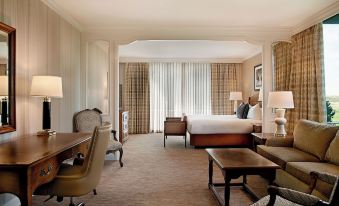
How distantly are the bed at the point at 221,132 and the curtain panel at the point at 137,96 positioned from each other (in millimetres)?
3137

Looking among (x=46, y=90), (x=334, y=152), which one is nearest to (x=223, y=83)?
(x=334, y=152)

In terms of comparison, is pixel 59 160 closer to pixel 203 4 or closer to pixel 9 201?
pixel 9 201

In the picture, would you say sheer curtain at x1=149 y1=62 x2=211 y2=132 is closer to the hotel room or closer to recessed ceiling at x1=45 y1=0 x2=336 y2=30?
the hotel room

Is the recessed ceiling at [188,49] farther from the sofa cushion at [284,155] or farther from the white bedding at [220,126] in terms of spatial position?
the sofa cushion at [284,155]

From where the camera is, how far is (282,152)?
3529 millimetres

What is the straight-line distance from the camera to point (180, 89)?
30.7 ft

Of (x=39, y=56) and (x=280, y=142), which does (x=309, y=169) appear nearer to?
(x=280, y=142)

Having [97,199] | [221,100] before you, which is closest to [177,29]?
[97,199]

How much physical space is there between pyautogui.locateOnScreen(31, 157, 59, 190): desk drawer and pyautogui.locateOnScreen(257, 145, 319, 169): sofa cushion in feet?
8.24

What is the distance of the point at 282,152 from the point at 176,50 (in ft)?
16.0

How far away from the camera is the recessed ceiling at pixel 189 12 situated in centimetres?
381

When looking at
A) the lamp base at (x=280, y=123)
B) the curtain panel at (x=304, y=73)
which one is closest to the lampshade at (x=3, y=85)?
the lamp base at (x=280, y=123)

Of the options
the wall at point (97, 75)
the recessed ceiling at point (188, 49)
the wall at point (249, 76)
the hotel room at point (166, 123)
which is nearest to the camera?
the hotel room at point (166, 123)

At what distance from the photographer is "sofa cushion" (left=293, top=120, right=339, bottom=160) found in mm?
3205
